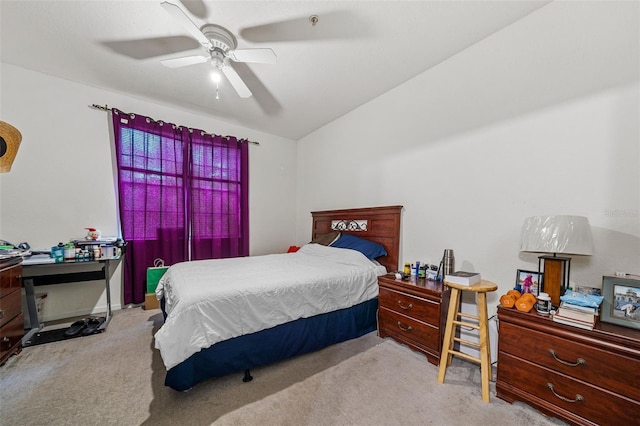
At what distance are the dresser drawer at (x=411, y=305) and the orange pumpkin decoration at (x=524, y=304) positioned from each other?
52 cm

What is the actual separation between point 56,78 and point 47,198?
1.40 meters

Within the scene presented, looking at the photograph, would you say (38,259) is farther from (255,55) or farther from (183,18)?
(255,55)

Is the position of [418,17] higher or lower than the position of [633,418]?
higher

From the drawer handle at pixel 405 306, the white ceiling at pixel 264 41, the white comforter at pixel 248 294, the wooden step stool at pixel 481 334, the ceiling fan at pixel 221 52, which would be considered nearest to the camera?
the white comforter at pixel 248 294

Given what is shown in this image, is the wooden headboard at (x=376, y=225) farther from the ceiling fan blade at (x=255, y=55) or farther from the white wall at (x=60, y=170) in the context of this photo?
the white wall at (x=60, y=170)

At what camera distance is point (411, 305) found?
2.07m

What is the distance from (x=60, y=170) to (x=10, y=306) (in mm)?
1590

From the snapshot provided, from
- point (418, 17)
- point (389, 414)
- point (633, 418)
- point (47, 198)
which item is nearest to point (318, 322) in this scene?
point (389, 414)

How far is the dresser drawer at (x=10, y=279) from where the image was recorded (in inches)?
72.5

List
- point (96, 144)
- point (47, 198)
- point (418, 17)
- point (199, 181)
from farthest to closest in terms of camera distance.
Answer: point (199, 181)
point (96, 144)
point (47, 198)
point (418, 17)

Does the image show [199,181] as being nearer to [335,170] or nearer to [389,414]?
[335,170]

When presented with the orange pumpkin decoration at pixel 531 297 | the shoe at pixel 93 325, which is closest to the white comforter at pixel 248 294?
the shoe at pixel 93 325

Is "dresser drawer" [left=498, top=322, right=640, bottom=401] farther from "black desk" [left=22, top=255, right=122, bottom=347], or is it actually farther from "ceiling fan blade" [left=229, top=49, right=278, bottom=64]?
"black desk" [left=22, top=255, right=122, bottom=347]

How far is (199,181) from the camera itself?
3578 millimetres
